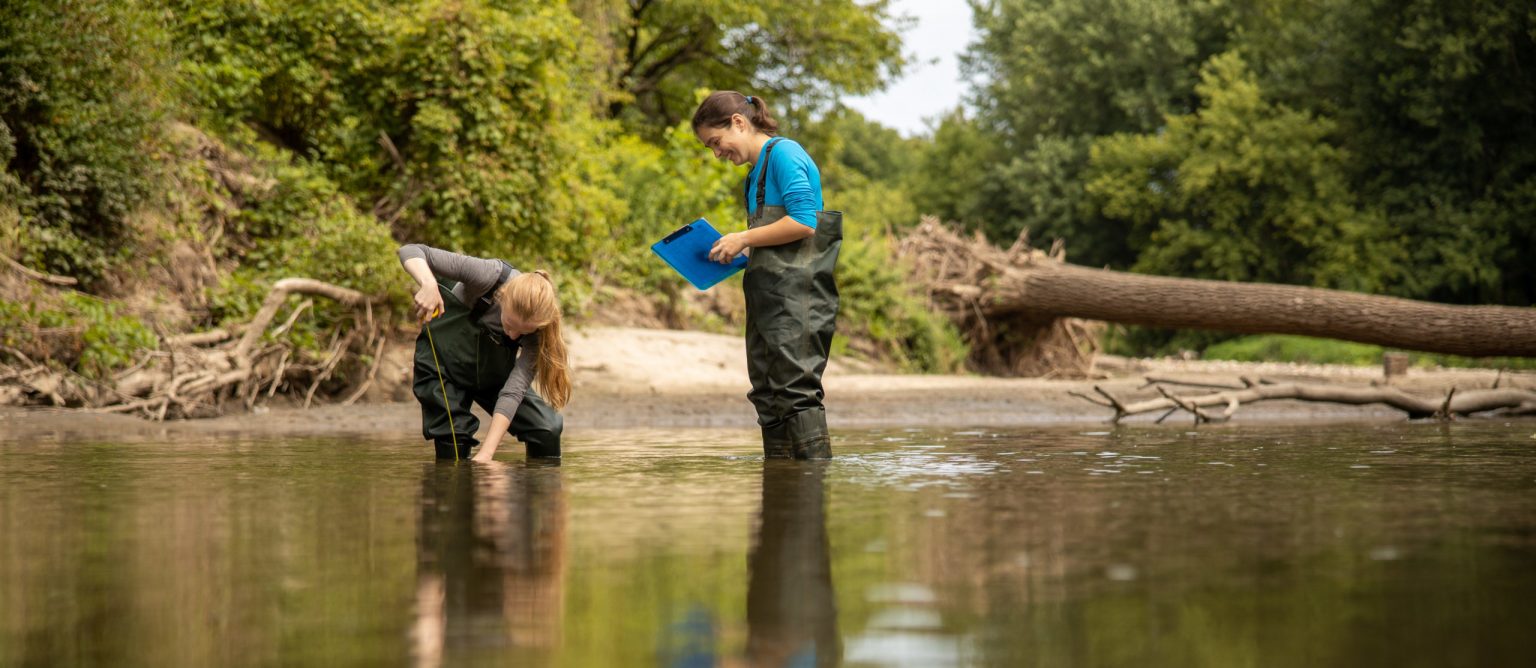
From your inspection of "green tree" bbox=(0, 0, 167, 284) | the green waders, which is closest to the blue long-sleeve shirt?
the green waders

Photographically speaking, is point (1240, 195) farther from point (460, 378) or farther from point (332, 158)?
point (460, 378)

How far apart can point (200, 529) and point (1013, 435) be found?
584cm

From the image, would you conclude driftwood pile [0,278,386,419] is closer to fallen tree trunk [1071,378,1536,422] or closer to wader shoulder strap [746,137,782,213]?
wader shoulder strap [746,137,782,213]

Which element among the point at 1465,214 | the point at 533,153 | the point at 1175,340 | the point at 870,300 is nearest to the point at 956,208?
the point at 1175,340

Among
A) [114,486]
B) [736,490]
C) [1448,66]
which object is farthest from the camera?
[1448,66]

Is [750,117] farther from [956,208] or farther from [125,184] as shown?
[956,208]

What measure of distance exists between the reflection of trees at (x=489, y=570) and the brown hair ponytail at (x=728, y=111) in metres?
1.92

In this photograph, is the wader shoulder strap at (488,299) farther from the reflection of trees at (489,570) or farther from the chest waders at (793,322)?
the reflection of trees at (489,570)

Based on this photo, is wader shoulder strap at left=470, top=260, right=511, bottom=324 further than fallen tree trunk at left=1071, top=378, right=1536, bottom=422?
No

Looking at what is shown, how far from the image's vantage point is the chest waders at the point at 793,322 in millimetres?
6801

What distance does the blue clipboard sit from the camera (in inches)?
270

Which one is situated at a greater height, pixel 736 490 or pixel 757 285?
pixel 757 285

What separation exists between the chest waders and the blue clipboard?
153 mm

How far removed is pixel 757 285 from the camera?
6867 mm
